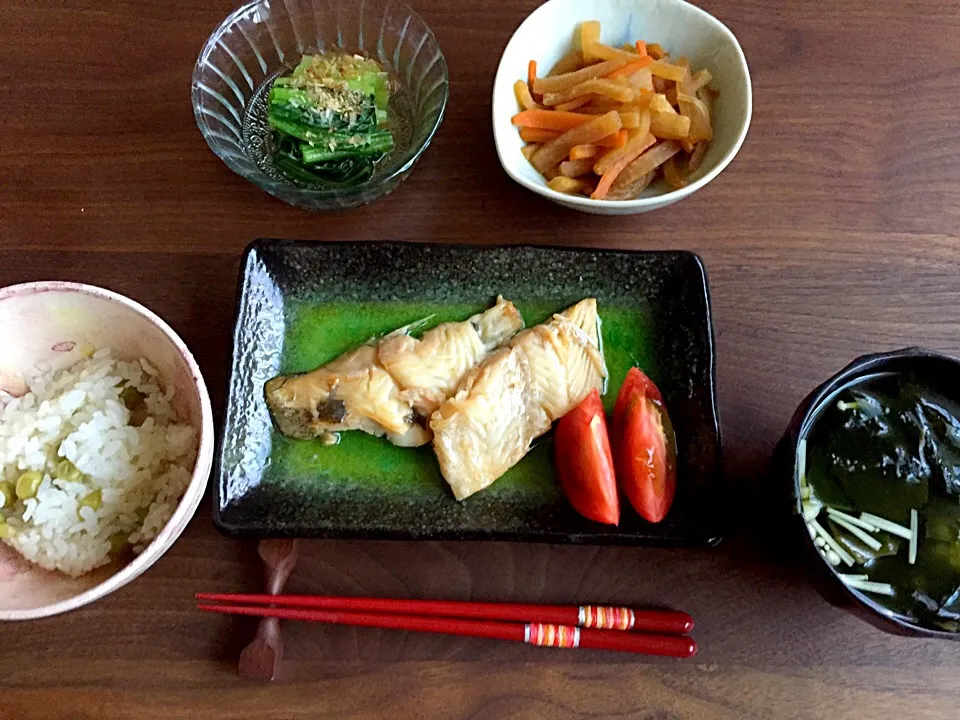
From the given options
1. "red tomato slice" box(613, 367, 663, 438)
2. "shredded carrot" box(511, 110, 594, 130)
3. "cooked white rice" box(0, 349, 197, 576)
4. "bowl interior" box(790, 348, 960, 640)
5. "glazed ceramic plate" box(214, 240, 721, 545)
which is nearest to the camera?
"bowl interior" box(790, 348, 960, 640)

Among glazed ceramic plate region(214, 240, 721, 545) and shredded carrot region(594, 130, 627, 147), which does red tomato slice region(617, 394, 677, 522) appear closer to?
glazed ceramic plate region(214, 240, 721, 545)

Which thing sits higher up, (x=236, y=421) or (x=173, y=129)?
(x=173, y=129)

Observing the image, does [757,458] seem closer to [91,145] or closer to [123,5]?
[91,145]

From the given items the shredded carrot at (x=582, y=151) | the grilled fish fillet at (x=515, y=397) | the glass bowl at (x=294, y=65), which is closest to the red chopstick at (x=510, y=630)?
the grilled fish fillet at (x=515, y=397)

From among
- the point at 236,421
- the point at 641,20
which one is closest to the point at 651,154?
the point at 641,20

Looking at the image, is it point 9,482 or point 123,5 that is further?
point 123,5

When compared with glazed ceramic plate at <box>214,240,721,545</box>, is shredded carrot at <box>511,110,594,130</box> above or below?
above

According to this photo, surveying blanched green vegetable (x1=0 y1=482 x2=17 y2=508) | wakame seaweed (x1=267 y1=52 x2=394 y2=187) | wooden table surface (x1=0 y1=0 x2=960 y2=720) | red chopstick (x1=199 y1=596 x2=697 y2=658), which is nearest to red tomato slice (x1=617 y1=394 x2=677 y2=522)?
wooden table surface (x1=0 y1=0 x2=960 y2=720)
